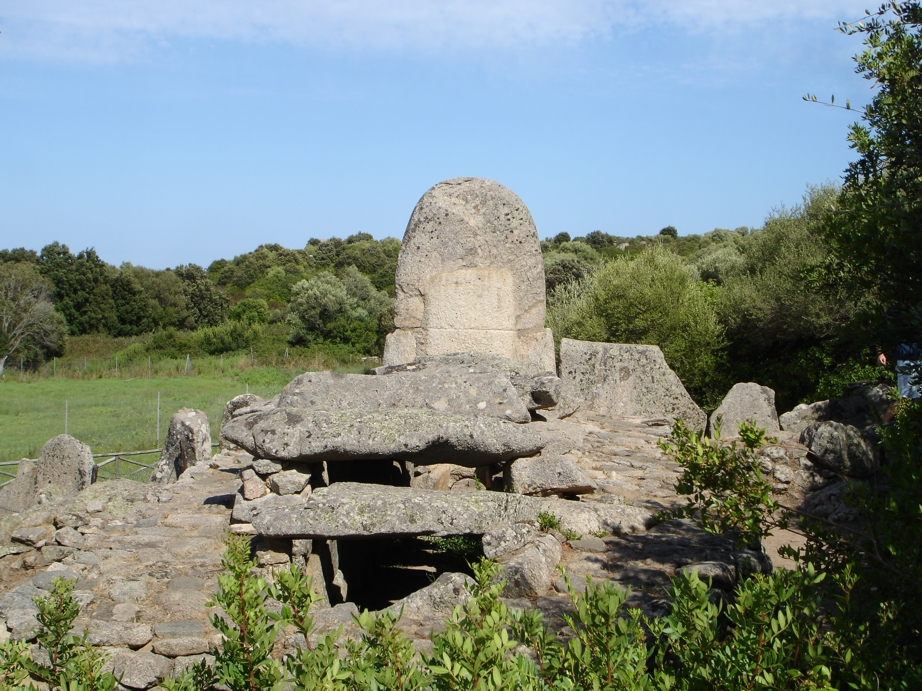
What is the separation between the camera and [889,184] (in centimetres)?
445

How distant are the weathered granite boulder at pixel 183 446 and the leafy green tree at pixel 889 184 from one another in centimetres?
802

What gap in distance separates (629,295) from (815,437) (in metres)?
11.1

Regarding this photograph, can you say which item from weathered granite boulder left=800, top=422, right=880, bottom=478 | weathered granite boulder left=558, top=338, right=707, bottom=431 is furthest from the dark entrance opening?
weathered granite boulder left=800, top=422, right=880, bottom=478

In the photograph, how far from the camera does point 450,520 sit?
19.1 ft

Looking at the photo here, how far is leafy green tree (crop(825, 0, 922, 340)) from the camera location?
4324 millimetres

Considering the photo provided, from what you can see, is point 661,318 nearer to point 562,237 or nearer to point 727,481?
point 727,481

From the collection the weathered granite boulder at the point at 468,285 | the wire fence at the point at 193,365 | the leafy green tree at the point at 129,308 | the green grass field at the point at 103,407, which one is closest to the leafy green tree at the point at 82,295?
the leafy green tree at the point at 129,308

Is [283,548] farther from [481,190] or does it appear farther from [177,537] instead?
[481,190]

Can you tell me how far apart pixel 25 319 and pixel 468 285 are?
35.0 meters

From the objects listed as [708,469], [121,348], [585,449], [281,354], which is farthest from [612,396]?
[121,348]

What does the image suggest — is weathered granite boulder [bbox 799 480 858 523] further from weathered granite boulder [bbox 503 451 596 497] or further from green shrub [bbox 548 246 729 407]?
green shrub [bbox 548 246 729 407]

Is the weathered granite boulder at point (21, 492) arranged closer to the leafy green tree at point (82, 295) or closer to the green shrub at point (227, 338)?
the green shrub at point (227, 338)

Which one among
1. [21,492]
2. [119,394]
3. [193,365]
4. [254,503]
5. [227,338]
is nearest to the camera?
[254,503]

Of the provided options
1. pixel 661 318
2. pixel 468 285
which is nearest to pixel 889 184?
pixel 468 285
